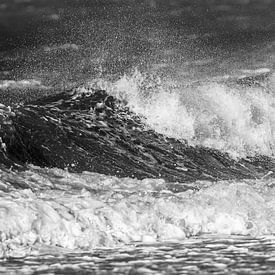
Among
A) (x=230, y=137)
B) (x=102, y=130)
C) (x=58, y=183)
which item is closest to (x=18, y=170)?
(x=58, y=183)

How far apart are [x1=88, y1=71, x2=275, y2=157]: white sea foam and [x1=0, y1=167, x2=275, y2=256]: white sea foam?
9838 mm

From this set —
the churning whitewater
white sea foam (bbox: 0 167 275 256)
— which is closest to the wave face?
the churning whitewater

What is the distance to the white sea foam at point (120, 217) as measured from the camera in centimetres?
516

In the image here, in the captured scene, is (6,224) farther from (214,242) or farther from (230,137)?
(230,137)

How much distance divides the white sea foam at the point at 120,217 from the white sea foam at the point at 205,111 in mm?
9838

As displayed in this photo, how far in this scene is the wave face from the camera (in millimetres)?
11104

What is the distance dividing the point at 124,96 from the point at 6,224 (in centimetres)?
1379

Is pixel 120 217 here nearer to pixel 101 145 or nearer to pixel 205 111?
pixel 101 145

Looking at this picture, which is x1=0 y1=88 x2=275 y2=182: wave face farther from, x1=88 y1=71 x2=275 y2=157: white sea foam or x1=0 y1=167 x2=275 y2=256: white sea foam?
x1=0 y1=167 x2=275 y2=256: white sea foam

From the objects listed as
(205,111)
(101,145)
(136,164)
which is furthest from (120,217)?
(205,111)

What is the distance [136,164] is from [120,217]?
22.5 ft

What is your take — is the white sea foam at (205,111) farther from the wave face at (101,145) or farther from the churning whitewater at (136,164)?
the wave face at (101,145)

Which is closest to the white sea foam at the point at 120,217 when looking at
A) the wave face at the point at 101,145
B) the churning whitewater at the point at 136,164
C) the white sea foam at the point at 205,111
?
the churning whitewater at the point at 136,164

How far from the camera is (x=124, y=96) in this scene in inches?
735
